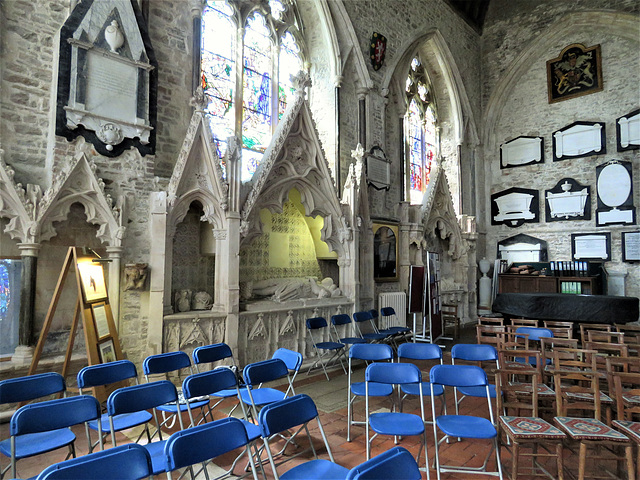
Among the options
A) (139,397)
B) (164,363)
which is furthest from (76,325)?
(139,397)

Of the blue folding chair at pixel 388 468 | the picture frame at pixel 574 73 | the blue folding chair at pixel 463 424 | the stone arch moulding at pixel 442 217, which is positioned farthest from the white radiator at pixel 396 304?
the picture frame at pixel 574 73

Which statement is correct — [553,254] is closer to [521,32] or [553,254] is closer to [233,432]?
[521,32]

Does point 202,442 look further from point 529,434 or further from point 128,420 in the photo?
point 529,434

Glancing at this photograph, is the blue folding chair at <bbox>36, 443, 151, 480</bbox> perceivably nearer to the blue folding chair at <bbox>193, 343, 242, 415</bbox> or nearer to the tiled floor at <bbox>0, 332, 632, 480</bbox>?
the tiled floor at <bbox>0, 332, 632, 480</bbox>

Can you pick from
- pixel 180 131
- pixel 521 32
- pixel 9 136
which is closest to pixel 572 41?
pixel 521 32

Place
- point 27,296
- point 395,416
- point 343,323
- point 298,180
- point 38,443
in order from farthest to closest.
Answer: point 298,180 < point 343,323 < point 27,296 < point 395,416 < point 38,443

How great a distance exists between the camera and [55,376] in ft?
10.7

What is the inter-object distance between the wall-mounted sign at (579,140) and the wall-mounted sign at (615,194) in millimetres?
541

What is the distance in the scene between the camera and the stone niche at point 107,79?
493 cm

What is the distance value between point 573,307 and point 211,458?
7.79 meters

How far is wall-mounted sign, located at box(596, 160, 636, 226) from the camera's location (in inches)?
404

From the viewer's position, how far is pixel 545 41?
39.3 ft

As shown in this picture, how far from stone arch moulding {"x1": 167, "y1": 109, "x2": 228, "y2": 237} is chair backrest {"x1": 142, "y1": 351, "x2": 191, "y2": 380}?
2.06m

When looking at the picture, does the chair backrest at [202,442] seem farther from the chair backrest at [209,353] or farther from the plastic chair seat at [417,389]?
the plastic chair seat at [417,389]
